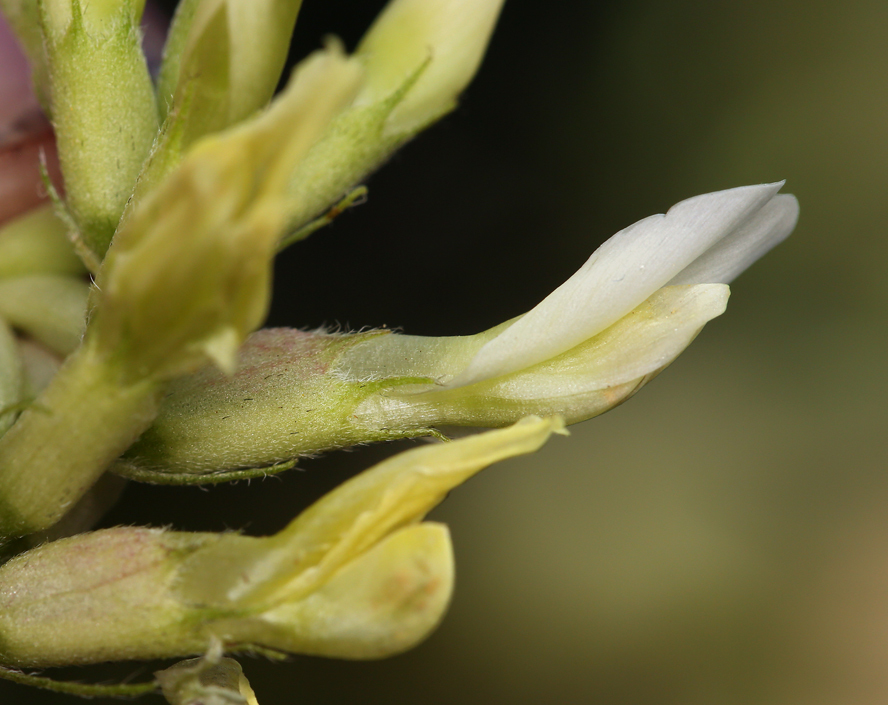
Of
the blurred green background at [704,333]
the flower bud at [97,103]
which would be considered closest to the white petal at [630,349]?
the flower bud at [97,103]

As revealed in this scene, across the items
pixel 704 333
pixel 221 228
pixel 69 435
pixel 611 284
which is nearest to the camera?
pixel 221 228

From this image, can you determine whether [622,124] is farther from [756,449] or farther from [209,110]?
[209,110]

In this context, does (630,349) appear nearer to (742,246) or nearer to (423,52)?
(742,246)

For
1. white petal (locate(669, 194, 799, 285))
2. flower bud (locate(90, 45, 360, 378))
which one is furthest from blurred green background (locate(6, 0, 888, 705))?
flower bud (locate(90, 45, 360, 378))

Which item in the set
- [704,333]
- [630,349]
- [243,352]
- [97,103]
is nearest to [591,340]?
[630,349]

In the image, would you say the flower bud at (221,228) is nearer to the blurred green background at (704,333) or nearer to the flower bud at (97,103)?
the flower bud at (97,103)

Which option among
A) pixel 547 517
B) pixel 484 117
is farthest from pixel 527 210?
pixel 547 517
